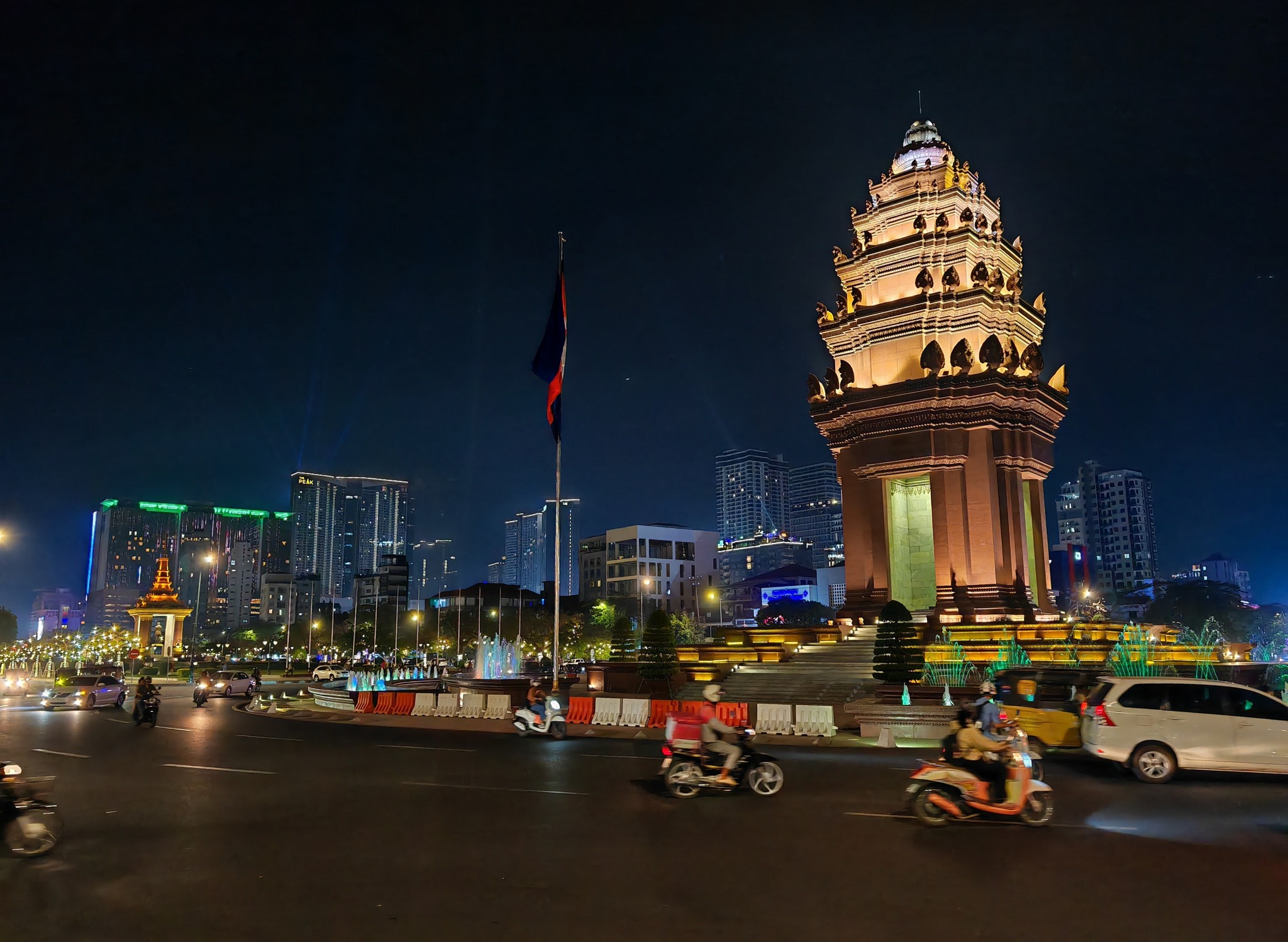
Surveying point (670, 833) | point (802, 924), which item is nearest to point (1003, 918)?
point (802, 924)

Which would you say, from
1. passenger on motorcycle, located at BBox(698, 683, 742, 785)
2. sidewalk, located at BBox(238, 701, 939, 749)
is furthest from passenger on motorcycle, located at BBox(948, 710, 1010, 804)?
sidewalk, located at BBox(238, 701, 939, 749)

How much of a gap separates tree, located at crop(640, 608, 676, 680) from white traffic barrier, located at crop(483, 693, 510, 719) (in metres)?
6.80

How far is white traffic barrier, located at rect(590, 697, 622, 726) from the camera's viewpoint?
1083 inches

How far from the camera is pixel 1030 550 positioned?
147ft

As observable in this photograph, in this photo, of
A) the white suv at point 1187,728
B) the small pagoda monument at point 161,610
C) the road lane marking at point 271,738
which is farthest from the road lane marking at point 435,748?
the small pagoda monument at point 161,610

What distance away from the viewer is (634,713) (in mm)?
27281

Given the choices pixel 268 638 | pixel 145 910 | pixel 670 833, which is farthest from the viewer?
pixel 268 638

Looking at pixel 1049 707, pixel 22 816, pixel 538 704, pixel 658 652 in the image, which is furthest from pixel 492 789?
pixel 658 652

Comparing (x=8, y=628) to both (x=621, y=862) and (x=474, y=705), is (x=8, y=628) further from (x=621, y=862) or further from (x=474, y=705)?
(x=621, y=862)

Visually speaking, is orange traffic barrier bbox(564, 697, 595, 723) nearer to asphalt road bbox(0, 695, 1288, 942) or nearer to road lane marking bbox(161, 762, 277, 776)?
asphalt road bbox(0, 695, 1288, 942)

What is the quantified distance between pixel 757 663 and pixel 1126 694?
20.8 metres

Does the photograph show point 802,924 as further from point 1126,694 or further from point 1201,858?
point 1126,694

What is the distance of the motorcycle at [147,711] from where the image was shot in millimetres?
27953

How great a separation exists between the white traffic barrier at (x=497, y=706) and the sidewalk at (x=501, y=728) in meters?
0.23
